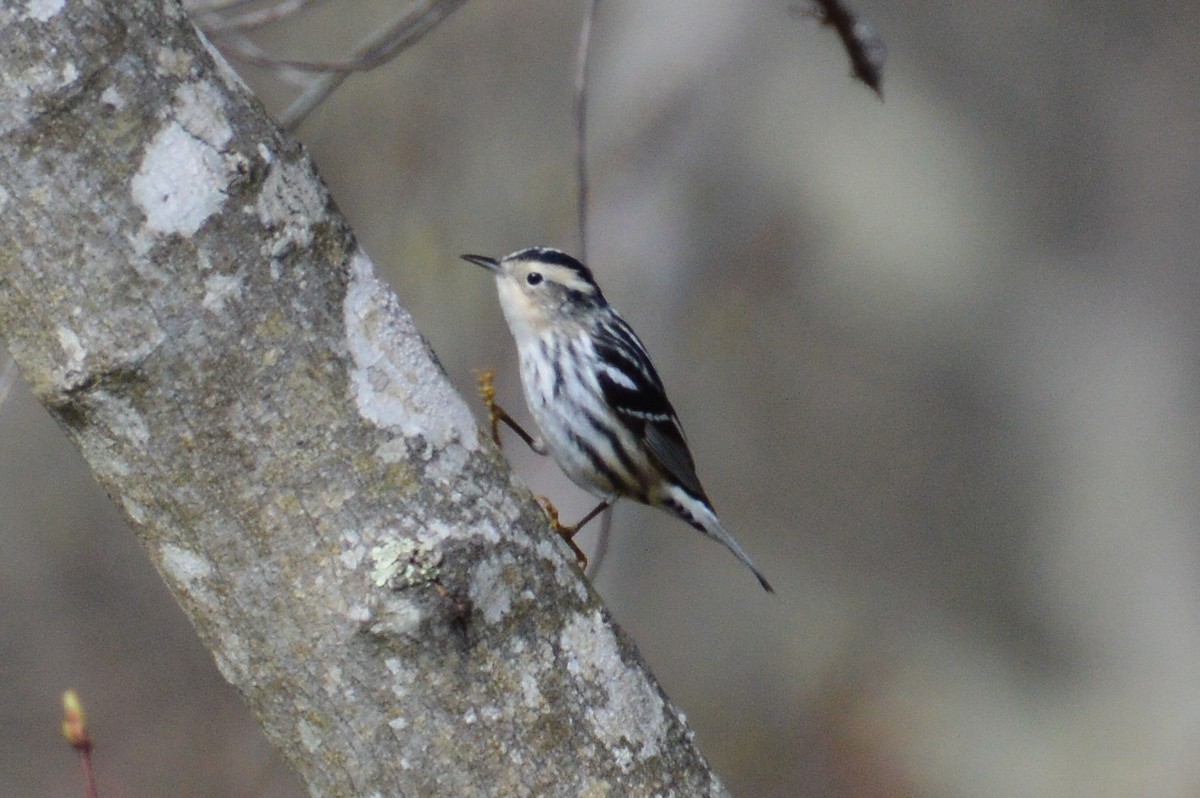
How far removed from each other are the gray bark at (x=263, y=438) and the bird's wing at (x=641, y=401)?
10.1ft

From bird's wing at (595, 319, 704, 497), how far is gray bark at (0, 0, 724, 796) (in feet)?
10.1

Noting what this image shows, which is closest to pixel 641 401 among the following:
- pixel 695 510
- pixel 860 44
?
pixel 695 510

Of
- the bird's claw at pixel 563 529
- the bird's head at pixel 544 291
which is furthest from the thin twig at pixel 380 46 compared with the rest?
the bird's claw at pixel 563 529

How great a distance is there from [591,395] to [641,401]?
22 centimetres

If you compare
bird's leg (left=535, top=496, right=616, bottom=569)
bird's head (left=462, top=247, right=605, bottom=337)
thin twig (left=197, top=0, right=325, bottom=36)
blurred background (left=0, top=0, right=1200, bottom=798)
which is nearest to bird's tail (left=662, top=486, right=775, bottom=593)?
bird's leg (left=535, top=496, right=616, bottom=569)

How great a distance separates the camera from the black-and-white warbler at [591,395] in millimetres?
4867

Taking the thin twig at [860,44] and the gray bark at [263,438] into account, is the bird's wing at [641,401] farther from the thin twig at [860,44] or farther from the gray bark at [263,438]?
the gray bark at [263,438]

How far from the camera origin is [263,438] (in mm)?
1803

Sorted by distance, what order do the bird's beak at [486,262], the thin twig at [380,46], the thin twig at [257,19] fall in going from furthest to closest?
the bird's beak at [486,262], the thin twig at [257,19], the thin twig at [380,46]

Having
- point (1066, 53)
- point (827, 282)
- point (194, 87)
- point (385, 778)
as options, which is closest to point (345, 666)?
point (385, 778)

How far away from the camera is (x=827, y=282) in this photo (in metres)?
9.02

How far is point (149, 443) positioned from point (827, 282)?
7.58m

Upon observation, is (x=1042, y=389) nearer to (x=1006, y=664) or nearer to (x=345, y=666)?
(x=1006, y=664)

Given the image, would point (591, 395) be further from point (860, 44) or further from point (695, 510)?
point (860, 44)
